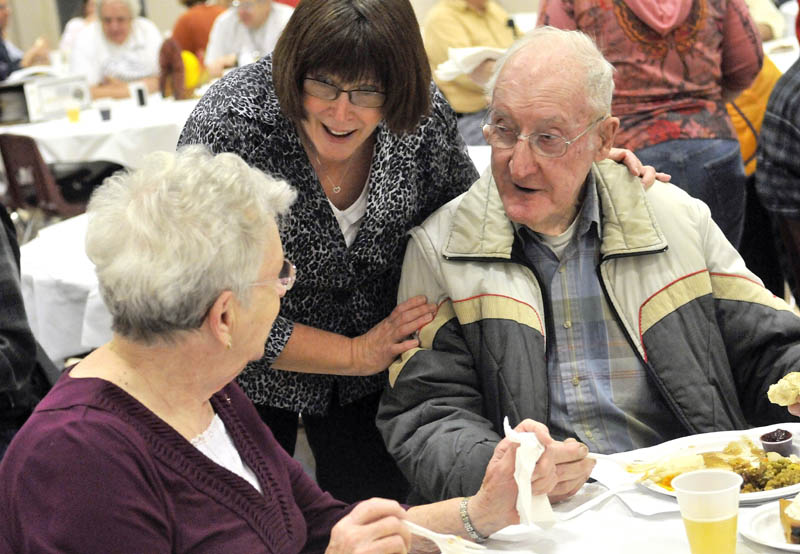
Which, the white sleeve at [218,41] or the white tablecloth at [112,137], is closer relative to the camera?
the white tablecloth at [112,137]

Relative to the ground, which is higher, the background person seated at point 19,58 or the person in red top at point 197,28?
the person in red top at point 197,28

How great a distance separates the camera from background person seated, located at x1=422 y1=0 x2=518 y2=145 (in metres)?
5.26

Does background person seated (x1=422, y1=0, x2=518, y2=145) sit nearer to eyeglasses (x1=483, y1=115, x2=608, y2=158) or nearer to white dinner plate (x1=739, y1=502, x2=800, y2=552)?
eyeglasses (x1=483, y1=115, x2=608, y2=158)

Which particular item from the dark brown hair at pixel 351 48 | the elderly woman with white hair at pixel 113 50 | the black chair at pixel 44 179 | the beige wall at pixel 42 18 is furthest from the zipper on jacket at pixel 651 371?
the beige wall at pixel 42 18

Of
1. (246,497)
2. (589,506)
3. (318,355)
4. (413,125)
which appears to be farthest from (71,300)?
(589,506)

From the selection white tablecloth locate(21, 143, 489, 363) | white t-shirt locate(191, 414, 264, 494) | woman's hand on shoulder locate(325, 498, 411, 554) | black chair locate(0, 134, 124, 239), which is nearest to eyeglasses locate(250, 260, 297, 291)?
white t-shirt locate(191, 414, 264, 494)

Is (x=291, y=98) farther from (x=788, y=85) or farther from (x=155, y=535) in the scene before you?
(x=788, y=85)

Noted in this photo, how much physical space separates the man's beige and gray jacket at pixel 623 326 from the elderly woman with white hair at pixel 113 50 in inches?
276

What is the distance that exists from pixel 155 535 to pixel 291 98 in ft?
3.34

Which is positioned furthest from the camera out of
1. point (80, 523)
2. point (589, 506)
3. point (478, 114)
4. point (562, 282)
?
point (478, 114)

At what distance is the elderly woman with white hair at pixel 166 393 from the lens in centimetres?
142

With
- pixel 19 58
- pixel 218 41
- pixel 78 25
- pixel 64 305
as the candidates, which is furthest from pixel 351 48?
pixel 78 25

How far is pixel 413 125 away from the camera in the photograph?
2.30m

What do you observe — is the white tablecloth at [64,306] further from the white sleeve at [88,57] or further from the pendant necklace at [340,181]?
→ the white sleeve at [88,57]
